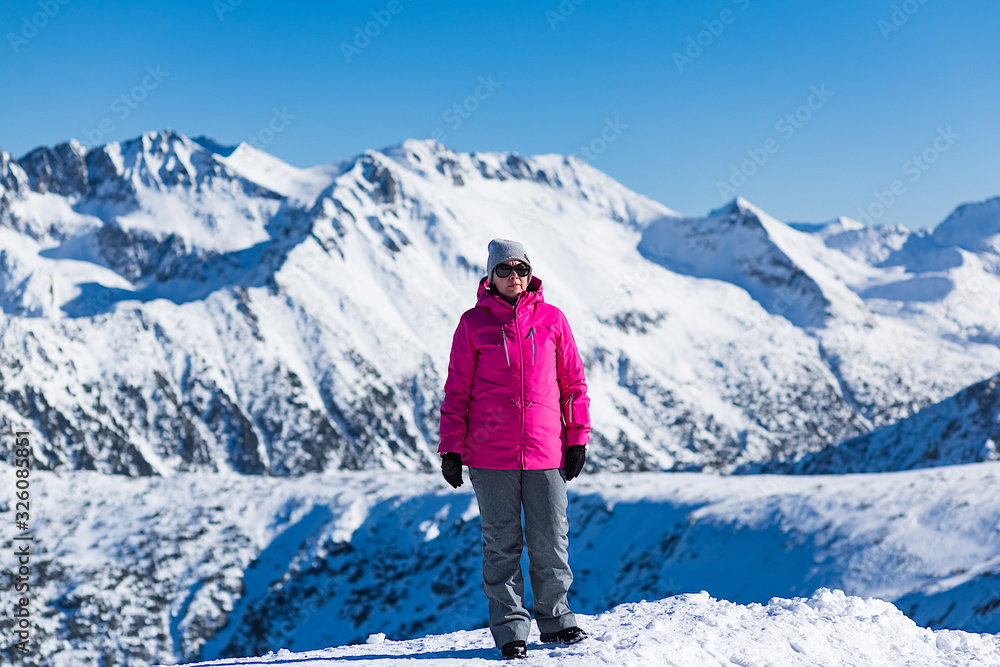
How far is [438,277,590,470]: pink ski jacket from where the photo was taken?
743 centimetres

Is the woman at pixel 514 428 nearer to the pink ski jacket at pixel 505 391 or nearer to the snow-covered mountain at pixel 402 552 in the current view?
the pink ski jacket at pixel 505 391

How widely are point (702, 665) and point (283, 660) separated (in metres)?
4.77

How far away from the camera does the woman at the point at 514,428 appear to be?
7.44 meters

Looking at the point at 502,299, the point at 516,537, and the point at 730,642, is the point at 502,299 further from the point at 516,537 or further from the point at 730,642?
the point at 730,642

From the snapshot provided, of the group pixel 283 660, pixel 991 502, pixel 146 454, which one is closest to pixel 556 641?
pixel 283 660

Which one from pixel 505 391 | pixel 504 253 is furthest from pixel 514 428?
pixel 504 253

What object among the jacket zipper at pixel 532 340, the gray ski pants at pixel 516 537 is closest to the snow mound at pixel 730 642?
the gray ski pants at pixel 516 537

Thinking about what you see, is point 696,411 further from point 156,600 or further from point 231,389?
point 156,600

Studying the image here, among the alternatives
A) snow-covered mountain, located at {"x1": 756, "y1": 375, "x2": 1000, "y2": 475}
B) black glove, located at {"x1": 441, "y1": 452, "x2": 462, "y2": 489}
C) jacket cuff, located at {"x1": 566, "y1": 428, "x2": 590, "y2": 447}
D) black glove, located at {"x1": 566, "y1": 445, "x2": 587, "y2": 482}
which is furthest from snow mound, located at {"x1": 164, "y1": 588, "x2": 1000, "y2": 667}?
snow-covered mountain, located at {"x1": 756, "y1": 375, "x2": 1000, "y2": 475}

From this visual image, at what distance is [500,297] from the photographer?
7703 mm

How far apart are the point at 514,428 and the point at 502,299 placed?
4.20ft

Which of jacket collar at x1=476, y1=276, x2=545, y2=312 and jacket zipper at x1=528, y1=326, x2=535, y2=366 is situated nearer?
jacket zipper at x1=528, y1=326, x2=535, y2=366

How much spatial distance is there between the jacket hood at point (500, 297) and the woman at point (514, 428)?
0.4 inches

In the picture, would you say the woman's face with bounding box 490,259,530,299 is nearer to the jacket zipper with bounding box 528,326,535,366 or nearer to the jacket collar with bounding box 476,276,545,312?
the jacket collar with bounding box 476,276,545,312
